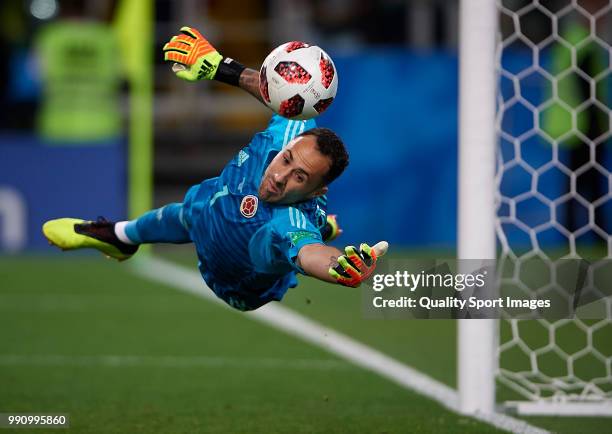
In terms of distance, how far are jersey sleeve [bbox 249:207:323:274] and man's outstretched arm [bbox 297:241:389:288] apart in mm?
162

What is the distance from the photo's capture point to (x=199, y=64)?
19.9ft

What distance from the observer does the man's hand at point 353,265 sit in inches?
192

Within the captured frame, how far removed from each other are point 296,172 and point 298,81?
47cm

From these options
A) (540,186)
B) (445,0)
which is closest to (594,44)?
(540,186)

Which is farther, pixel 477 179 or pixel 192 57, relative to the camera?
pixel 477 179

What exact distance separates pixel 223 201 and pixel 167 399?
152cm

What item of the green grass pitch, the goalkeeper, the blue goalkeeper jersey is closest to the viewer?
the goalkeeper

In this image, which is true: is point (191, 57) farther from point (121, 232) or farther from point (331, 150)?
point (121, 232)

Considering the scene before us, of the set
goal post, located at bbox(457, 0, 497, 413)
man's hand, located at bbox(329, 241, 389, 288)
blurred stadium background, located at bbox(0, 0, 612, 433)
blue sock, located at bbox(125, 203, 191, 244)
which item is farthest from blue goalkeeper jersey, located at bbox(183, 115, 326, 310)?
goal post, located at bbox(457, 0, 497, 413)

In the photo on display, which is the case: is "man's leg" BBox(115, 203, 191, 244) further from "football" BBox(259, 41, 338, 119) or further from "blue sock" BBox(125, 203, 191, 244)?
"football" BBox(259, 41, 338, 119)

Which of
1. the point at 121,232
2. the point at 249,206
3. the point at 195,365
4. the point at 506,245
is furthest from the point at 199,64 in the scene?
the point at 195,365

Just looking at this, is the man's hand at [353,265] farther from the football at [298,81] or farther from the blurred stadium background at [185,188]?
the blurred stadium background at [185,188]

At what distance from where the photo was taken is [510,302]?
6742 millimetres

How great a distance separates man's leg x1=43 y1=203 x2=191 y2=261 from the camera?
6527 millimetres
